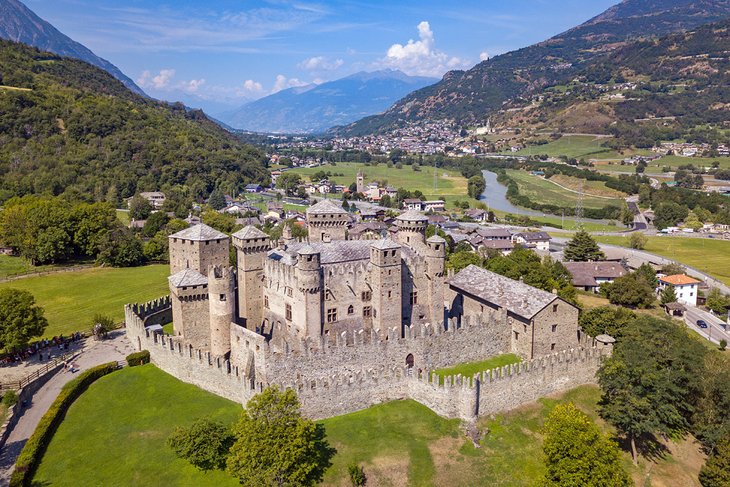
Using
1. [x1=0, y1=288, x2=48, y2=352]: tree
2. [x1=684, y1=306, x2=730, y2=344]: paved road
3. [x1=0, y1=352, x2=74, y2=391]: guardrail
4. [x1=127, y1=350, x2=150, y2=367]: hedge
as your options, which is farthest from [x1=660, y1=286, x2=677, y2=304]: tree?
[x1=0, y1=288, x2=48, y2=352]: tree

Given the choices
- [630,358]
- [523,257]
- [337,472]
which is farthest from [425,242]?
[523,257]

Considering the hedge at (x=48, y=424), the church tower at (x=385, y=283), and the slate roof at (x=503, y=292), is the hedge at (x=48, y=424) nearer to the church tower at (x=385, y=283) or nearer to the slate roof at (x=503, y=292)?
→ the church tower at (x=385, y=283)

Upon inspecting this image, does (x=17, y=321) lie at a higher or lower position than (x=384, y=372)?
higher

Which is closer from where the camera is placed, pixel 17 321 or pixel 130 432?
pixel 130 432

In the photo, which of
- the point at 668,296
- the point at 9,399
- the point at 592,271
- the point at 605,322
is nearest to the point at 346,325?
the point at 9,399

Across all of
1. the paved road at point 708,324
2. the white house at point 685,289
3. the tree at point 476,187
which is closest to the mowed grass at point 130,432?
the paved road at point 708,324

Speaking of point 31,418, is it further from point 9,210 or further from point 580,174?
point 580,174

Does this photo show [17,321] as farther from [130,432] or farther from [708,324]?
[708,324]
